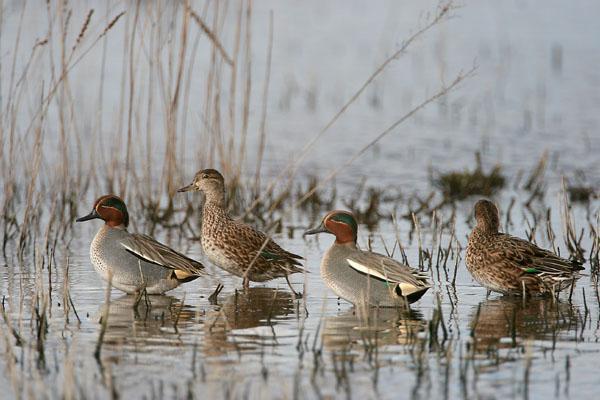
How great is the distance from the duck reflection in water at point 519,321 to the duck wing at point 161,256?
1990mm

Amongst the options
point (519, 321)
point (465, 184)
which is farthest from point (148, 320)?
point (465, 184)

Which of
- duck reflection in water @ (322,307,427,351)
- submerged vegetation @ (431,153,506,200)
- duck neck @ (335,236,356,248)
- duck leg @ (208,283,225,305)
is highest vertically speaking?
submerged vegetation @ (431,153,506,200)

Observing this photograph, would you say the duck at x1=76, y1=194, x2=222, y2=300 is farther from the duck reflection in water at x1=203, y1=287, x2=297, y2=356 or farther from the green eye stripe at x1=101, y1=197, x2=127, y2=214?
the duck reflection in water at x1=203, y1=287, x2=297, y2=356

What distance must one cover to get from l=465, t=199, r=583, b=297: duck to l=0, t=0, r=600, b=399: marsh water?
0.47 ft

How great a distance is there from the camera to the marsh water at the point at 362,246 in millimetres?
5859

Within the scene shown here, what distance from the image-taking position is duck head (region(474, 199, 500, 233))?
8.90 metres

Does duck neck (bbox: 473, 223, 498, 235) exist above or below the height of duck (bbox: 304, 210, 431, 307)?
above

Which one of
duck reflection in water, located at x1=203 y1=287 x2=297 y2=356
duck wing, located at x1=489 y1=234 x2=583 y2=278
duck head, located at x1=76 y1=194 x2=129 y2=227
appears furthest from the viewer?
duck head, located at x1=76 y1=194 x2=129 y2=227

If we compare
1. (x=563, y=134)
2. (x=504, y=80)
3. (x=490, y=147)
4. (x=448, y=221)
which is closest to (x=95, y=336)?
(x=448, y=221)

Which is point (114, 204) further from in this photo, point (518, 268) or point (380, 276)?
point (518, 268)

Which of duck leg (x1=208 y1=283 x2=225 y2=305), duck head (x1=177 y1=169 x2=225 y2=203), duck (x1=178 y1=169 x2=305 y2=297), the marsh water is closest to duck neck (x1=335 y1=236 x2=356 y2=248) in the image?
the marsh water

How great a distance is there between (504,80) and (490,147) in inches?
204

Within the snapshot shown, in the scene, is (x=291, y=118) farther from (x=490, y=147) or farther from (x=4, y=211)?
(x=4, y=211)

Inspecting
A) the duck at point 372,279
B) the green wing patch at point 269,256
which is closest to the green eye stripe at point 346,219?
the duck at point 372,279
